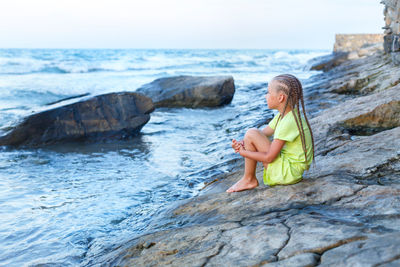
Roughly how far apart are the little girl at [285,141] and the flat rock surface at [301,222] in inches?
5.0

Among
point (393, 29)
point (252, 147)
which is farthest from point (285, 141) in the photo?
point (393, 29)

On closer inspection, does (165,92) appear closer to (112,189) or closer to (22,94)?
(22,94)

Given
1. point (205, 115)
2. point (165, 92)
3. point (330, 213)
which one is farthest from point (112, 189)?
point (165, 92)

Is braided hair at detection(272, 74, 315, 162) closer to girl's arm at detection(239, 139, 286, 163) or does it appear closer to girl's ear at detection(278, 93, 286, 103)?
girl's ear at detection(278, 93, 286, 103)

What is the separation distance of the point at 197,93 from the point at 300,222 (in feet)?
32.9

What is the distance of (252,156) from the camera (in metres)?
3.41

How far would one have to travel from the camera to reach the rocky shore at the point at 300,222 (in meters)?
2.12

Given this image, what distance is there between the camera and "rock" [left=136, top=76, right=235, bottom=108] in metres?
12.3

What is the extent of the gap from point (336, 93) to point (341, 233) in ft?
25.9

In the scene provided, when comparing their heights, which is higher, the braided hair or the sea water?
the braided hair

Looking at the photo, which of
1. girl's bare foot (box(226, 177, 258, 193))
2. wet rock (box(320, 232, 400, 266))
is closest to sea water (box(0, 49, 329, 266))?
girl's bare foot (box(226, 177, 258, 193))

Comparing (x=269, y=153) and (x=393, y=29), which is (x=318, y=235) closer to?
(x=269, y=153)

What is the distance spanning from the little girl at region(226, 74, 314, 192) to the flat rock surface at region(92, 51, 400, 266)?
0.42 feet

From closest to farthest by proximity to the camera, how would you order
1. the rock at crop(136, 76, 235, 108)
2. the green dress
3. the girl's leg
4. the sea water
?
the green dress
the girl's leg
the sea water
the rock at crop(136, 76, 235, 108)
